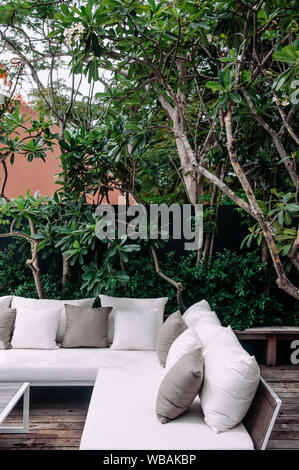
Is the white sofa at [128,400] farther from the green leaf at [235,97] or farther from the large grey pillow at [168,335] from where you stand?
the green leaf at [235,97]

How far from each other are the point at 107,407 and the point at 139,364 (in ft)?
2.55

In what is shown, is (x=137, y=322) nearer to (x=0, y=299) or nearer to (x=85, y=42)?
(x=0, y=299)

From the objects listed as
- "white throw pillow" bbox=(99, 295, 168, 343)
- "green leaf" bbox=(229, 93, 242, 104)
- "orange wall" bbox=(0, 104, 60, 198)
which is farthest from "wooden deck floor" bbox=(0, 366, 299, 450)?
"orange wall" bbox=(0, 104, 60, 198)

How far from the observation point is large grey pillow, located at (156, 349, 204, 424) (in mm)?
2137

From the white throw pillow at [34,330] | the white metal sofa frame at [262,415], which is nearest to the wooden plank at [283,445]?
the white metal sofa frame at [262,415]

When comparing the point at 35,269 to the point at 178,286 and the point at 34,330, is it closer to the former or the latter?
the point at 34,330

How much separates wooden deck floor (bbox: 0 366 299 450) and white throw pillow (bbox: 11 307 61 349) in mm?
390

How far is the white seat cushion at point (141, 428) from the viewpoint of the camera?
1970 millimetres

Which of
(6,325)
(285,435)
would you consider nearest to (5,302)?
(6,325)

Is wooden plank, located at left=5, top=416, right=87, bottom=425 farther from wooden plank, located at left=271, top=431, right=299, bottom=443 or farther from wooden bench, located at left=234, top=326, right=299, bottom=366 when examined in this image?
wooden bench, located at left=234, top=326, right=299, bottom=366

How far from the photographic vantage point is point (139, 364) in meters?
3.14

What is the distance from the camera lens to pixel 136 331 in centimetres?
347

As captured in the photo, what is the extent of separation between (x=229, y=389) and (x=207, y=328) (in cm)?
84

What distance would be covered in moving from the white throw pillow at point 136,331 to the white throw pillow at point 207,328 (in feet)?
1.64
